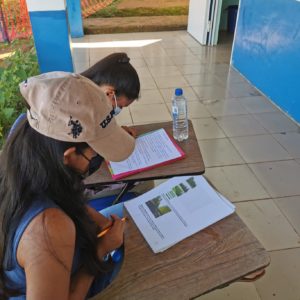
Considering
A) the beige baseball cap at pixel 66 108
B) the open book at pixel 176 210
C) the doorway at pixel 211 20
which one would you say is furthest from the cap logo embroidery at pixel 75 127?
the doorway at pixel 211 20

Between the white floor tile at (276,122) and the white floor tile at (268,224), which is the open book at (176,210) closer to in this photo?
the white floor tile at (268,224)

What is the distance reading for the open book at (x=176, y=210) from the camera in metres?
1.02

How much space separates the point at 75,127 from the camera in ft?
2.30

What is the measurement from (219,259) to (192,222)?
0.16 m

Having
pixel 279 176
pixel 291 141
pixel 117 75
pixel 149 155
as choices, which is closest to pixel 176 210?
pixel 149 155

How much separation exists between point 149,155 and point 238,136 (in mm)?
1666

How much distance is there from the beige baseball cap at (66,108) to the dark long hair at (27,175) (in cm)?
3

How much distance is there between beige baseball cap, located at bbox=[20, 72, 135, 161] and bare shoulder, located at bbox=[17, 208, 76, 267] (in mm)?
176

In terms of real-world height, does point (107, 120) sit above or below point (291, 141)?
above

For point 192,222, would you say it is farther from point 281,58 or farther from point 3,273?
point 281,58

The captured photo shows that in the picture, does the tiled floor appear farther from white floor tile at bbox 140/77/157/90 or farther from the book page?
the book page

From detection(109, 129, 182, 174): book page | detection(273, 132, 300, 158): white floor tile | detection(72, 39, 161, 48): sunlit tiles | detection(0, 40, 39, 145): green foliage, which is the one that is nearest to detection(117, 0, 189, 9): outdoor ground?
detection(72, 39, 161, 48): sunlit tiles

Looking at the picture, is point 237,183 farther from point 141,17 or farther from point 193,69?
point 141,17

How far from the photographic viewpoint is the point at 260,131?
283 cm
